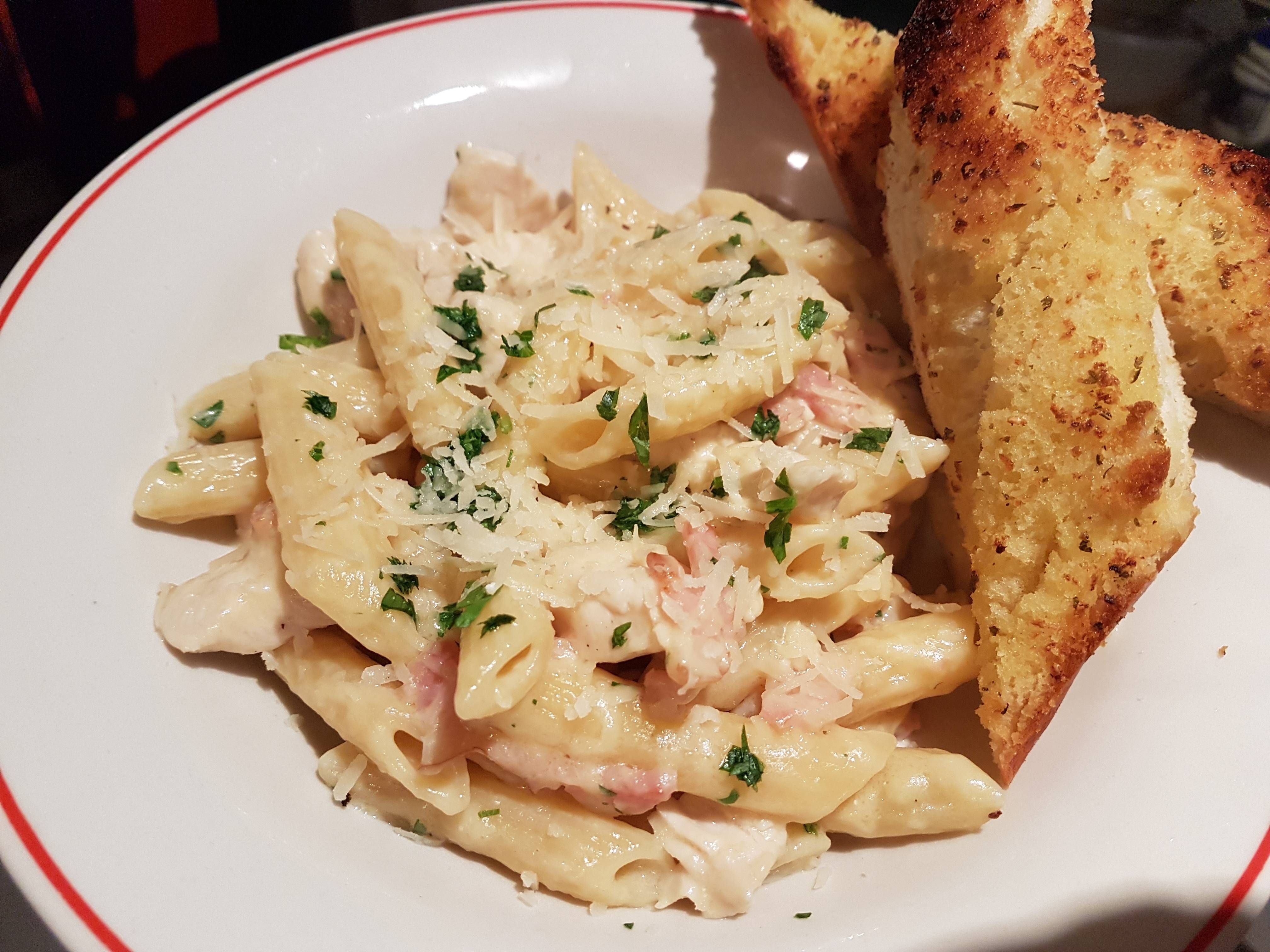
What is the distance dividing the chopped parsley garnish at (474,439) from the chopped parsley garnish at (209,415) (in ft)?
1.87

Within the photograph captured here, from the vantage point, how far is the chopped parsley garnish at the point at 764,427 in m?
1.79

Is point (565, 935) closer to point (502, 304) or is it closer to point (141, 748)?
point (141, 748)

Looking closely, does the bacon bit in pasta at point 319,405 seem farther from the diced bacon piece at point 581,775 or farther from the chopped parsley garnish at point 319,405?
the diced bacon piece at point 581,775

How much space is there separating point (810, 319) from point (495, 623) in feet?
2.85

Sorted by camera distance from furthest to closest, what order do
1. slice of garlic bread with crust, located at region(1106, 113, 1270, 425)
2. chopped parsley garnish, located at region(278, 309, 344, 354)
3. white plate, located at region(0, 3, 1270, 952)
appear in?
chopped parsley garnish, located at region(278, 309, 344, 354)
slice of garlic bread with crust, located at region(1106, 113, 1270, 425)
white plate, located at region(0, 3, 1270, 952)

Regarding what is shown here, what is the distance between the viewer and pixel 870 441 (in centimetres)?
177

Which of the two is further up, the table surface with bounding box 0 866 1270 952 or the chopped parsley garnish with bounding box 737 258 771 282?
the chopped parsley garnish with bounding box 737 258 771 282

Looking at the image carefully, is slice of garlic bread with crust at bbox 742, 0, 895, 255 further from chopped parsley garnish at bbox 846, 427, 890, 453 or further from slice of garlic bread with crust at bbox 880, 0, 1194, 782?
chopped parsley garnish at bbox 846, 427, 890, 453

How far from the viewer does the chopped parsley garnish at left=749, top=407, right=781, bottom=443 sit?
1791mm

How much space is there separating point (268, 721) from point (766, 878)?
0.93 m

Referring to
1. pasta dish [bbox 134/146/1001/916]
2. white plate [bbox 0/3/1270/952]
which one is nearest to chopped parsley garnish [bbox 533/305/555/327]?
pasta dish [bbox 134/146/1001/916]

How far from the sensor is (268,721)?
1674 mm

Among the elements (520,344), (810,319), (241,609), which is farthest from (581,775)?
(810,319)

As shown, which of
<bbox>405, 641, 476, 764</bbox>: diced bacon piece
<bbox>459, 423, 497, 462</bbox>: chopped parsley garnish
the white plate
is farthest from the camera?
<bbox>459, 423, 497, 462</bbox>: chopped parsley garnish
